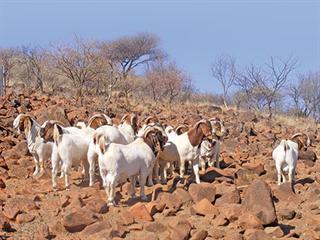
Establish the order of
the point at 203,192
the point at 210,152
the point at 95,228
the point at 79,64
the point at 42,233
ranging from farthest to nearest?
the point at 79,64 → the point at 210,152 → the point at 203,192 → the point at 95,228 → the point at 42,233

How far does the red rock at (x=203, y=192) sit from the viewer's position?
1192 cm

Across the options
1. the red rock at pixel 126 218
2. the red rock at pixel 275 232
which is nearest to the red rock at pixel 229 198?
the red rock at pixel 275 232

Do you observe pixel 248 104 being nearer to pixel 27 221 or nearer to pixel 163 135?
pixel 163 135

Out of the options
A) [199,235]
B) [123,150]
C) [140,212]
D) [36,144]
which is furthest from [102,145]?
[36,144]

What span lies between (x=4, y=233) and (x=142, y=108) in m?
22.1

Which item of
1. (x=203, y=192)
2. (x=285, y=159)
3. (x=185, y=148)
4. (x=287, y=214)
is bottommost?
(x=287, y=214)

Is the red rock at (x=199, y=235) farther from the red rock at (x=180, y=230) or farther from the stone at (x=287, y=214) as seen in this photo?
the stone at (x=287, y=214)

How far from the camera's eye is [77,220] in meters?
10.2

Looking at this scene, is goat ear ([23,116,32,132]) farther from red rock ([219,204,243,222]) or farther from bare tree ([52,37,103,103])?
bare tree ([52,37,103,103])

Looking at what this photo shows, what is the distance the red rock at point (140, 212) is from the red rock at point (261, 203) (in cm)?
192

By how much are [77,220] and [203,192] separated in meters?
2.94

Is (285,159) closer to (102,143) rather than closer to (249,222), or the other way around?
(249,222)

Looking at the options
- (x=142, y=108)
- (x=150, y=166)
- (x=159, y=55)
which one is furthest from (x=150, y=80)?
(x=150, y=166)

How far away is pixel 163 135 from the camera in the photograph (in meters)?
13.1
